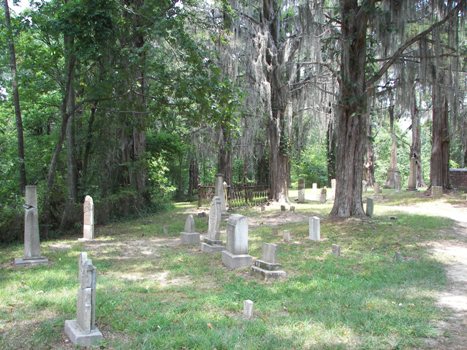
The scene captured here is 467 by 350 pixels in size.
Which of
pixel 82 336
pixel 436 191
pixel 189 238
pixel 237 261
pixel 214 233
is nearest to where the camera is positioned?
pixel 82 336

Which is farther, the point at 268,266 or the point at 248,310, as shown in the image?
the point at 268,266

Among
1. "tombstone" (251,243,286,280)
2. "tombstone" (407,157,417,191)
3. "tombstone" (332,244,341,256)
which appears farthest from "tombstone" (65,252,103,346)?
"tombstone" (407,157,417,191)

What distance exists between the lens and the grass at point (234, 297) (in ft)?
17.2

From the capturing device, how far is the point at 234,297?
22.8ft

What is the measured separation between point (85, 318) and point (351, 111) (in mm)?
11141

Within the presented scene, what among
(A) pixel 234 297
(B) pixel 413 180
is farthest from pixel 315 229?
(B) pixel 413 180

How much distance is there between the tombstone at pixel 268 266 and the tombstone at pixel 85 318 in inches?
144

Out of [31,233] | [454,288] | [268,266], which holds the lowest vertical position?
[454,288]

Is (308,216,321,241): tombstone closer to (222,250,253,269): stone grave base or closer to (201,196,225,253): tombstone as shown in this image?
(201,196,225,253): tombstone

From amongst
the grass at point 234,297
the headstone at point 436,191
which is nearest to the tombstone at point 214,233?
the grass at point 234,297

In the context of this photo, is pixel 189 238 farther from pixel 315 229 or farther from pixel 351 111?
pixel 351 111

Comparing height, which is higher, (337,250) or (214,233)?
(214,233)

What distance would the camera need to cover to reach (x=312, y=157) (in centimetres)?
4453

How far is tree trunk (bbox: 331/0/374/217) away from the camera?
1420 cm
